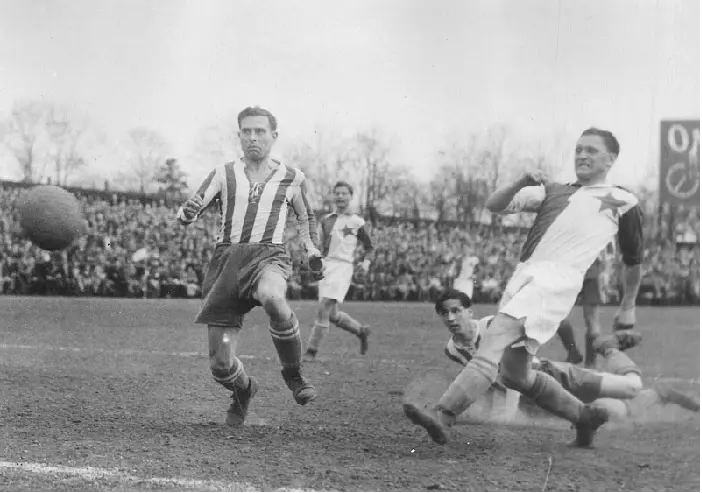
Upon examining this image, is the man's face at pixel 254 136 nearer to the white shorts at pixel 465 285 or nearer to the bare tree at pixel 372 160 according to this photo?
the bare tree at pixel 372 160

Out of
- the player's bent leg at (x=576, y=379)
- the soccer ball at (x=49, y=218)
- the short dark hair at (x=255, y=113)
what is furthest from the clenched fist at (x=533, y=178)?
the soccer ball at (x=49, y=218)

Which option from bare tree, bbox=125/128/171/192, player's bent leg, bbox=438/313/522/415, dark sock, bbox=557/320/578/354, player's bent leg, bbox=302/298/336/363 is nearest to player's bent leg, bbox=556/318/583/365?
dark sock, bbox=557/320/578/354

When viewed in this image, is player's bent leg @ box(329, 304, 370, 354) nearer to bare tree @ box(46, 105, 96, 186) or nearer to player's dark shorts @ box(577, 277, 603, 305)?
player's dark shorts @ box(577, 277, 603, 305)

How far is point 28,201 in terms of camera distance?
4500mm

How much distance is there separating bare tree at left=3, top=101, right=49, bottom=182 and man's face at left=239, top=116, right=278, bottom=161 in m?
1.25

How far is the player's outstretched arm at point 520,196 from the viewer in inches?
137

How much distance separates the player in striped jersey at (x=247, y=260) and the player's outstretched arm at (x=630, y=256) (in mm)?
1464

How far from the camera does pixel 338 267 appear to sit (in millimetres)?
7633

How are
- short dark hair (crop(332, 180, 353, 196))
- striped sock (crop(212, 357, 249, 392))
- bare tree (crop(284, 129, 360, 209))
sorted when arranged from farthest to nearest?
1. short dark hair (crop(332, 180, 353, 196))
2. bare tree (crop(284, 129, 360, 209))
3. striped sock (crop(212, 357, 249, 392))

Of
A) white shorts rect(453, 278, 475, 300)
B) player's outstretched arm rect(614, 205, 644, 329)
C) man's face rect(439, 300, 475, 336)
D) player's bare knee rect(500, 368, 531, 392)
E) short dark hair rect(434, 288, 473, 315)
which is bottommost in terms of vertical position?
player's bare knee rect(500, 368, 531, 392)

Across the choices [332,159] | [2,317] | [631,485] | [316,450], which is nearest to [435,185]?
[332,159]

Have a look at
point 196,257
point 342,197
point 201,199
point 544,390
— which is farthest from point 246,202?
point 196,257

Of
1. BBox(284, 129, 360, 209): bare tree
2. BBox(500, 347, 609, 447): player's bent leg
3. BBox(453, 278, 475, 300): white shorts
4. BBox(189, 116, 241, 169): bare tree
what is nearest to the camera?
BBox(500, 347, 609, 447): player's bent leg

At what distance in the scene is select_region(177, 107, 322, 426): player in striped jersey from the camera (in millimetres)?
4152
